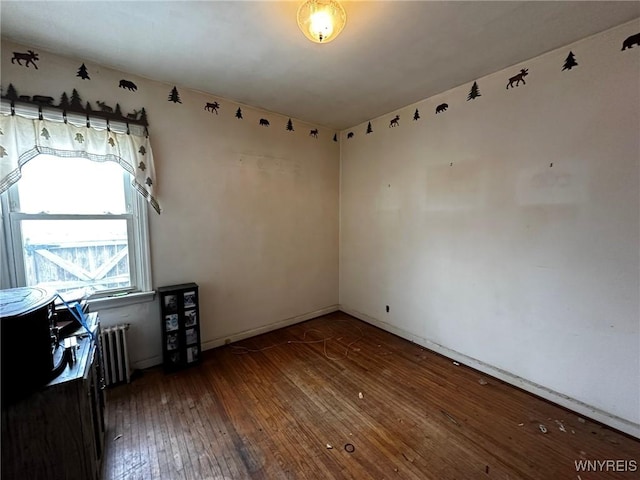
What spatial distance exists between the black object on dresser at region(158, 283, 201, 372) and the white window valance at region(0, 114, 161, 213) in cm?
82

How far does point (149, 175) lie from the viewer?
7.98ft

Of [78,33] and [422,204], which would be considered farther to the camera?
[422,204]

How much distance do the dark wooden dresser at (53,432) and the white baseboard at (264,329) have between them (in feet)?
5.53

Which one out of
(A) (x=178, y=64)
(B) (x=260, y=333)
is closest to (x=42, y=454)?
(B) (x=260, y=333)

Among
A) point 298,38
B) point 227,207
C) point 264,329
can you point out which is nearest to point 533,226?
point 298,38

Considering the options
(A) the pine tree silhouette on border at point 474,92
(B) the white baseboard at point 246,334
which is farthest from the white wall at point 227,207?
(A) the pine tree silhouette on border at point 474,92

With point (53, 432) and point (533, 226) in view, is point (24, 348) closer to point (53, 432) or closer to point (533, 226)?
point (53, 432)

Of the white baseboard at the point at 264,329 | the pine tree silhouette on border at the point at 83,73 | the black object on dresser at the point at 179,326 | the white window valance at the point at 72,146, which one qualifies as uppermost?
the pine tree silhouette on border at the point at 83,73

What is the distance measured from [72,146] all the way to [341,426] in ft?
9.65

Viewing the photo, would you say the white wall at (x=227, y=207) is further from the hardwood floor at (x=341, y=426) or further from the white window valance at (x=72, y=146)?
the hardwood floor at (x=341, y=426)

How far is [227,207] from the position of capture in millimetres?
2975

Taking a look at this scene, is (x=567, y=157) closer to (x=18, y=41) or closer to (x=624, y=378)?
(x=624, y=378)

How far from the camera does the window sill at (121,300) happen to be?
7.46ft

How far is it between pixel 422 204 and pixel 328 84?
5.15ft
